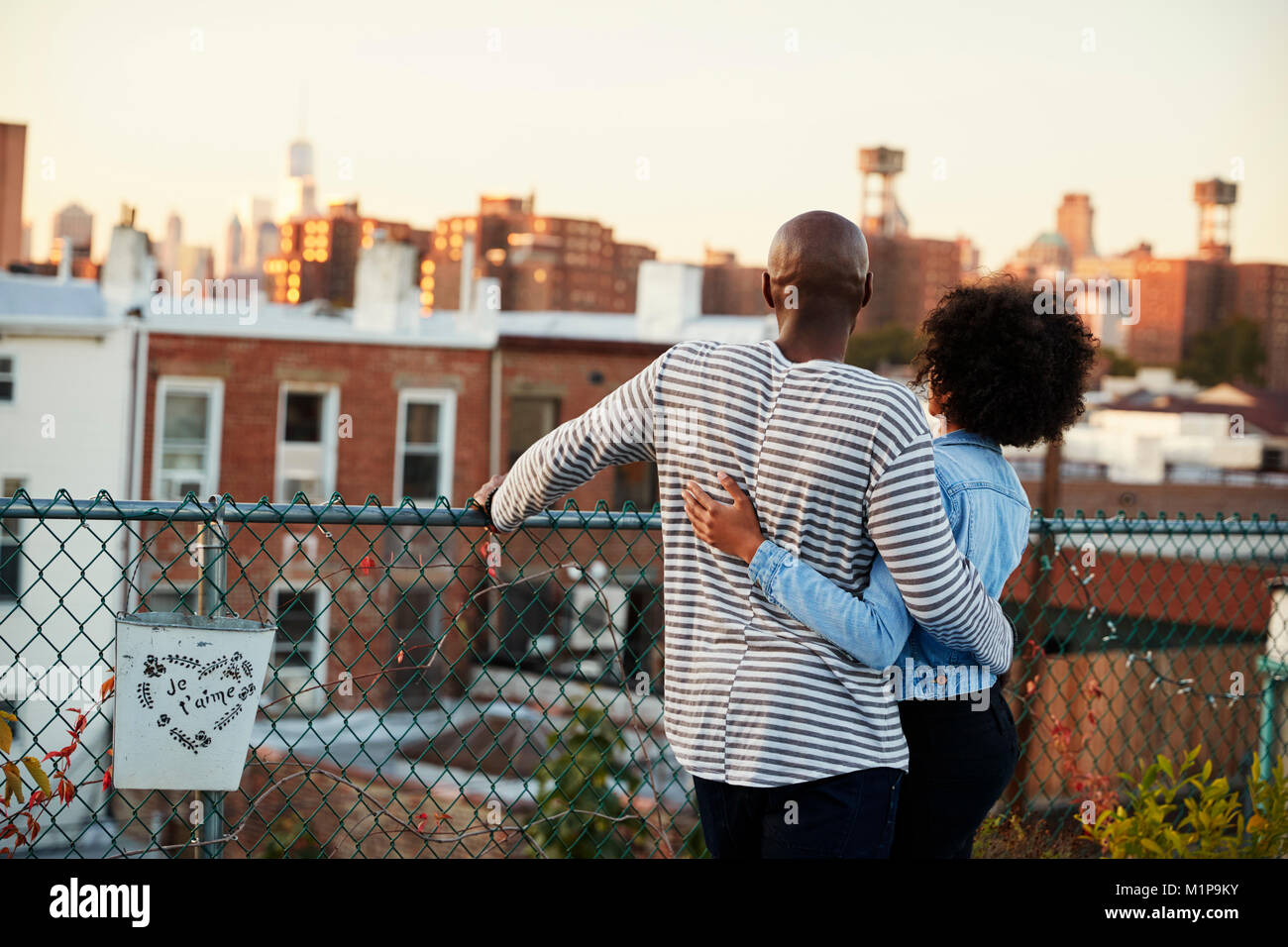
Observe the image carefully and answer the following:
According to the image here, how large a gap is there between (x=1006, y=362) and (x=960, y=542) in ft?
1.37

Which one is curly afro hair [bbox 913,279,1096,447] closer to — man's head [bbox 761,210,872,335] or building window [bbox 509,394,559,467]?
man's head [bbox 761,210,872,335]

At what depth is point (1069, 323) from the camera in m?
2.65

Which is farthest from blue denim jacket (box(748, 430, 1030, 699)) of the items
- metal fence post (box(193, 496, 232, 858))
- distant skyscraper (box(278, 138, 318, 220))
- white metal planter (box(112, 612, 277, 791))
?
distant skyscraper (box(278, 138, 318, 220))

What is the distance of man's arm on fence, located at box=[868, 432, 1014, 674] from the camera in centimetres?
216

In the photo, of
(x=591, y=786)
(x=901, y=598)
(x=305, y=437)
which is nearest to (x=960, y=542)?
(x=901, y=598)

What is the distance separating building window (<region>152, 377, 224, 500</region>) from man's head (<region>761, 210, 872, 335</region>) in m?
20.6

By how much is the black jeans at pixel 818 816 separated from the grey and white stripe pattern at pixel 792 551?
0.12ft

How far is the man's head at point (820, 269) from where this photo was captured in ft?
7.43

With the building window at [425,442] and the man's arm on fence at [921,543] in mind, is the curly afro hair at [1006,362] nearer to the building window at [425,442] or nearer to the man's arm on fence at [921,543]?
the man's arm on fence at [921,543]

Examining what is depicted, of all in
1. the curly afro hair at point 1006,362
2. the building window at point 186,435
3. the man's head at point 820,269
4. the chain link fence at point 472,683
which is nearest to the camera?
the man's head at point 820,269

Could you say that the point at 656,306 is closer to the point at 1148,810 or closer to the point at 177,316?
the point at 177,316

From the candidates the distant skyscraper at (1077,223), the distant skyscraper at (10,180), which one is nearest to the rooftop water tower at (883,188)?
the distant skyscraper at (1077,223)
